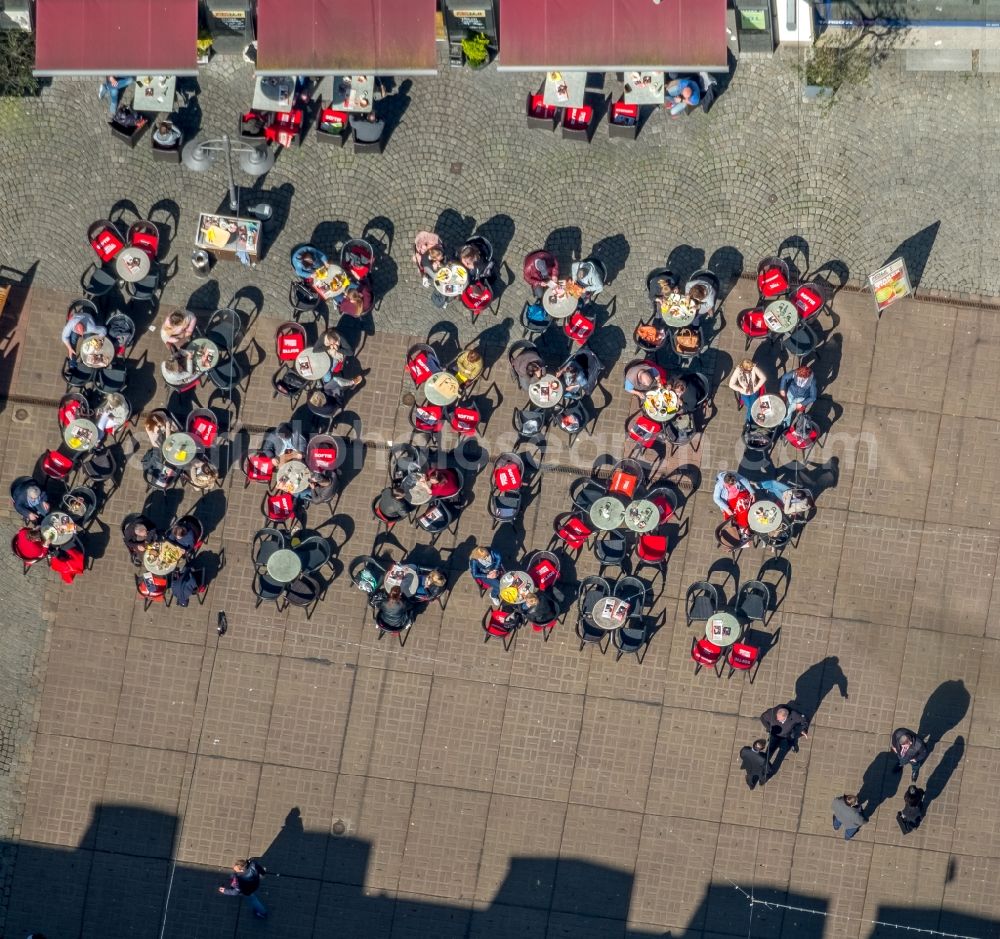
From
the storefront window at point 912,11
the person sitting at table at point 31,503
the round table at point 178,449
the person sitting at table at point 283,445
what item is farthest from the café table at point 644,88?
the person sitting at table at point 31,503

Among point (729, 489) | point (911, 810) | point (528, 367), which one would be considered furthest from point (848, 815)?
point (528, 367)

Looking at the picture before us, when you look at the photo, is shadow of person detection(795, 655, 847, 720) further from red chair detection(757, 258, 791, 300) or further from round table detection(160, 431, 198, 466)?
round table detection(160, 431, 198, 466)

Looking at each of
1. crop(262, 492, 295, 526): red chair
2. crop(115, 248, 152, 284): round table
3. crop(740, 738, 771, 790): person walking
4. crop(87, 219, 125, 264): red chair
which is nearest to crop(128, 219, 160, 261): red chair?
crop(115, 248, 152, 284): round table

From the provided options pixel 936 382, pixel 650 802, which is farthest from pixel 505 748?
pixel 936 382

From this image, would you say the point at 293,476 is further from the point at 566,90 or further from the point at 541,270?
the point at 566,90

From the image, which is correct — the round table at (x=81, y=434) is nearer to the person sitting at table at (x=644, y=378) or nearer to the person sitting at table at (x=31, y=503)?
the person sitting at table at (x=31, y=503)

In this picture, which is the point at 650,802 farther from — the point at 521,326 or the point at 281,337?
the point at 281,337

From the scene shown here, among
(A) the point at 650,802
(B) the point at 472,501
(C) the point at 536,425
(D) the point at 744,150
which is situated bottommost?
(A) the point at 650,802
